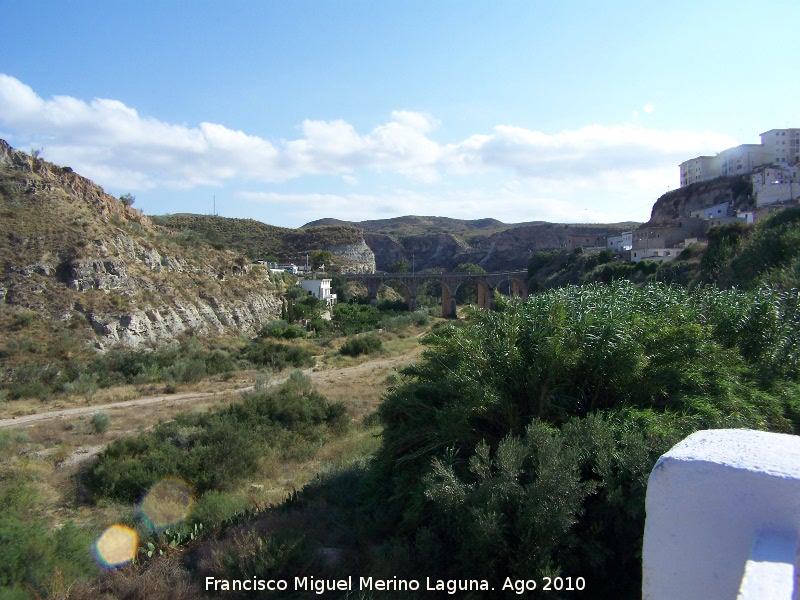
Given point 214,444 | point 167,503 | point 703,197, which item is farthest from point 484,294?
point 167,503

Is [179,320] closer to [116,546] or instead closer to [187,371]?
[187,371]

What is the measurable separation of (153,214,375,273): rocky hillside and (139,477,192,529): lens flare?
6545 cm

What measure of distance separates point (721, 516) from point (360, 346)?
112 feet

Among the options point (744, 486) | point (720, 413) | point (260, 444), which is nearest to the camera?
point (744, 486)

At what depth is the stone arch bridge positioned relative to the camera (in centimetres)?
6412

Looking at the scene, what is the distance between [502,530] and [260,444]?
34.3ft

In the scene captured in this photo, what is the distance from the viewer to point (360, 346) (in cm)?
3638

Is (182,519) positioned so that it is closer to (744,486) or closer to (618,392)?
(618,392)

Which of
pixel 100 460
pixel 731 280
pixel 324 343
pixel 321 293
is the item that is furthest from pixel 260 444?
pixel 321 293

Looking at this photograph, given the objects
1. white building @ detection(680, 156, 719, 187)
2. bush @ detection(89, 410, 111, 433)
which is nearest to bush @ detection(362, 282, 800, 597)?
bush @ detection(89, 410, 111, 433)

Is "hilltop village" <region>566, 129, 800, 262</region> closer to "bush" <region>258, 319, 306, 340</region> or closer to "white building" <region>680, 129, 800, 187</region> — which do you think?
"white building" <region>680, 129, 800, 187</region>

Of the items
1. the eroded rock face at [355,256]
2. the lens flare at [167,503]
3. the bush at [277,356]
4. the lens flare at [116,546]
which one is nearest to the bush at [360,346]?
the bush at [277,356]

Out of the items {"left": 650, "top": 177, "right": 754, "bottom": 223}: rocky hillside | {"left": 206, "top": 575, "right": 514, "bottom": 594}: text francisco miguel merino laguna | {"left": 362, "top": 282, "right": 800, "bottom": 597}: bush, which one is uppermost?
{"left": 650, "top": 177, "right": 754, "bottom": 223}: rocky hillside

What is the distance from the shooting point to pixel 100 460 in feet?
42.8
